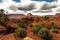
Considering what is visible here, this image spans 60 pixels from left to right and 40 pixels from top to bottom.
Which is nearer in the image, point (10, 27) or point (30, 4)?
point (10, 27)

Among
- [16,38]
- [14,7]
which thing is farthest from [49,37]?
[14,7]

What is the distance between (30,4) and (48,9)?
436cm

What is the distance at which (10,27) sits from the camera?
14.7 meters

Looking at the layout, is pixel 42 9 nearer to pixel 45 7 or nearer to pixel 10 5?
pixel 45 7

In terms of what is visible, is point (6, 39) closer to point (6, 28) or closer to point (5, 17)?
point (6, 28)

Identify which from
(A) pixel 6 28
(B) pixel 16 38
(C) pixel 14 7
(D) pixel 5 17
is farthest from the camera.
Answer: (C) pixel 14 7

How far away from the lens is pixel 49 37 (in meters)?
12.3

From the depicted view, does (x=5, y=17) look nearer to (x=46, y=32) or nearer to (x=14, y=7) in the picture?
(x=46, y=32)

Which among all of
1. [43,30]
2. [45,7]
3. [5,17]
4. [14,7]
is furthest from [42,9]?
[43,30]

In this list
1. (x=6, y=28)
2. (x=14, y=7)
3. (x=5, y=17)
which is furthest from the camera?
(x=14, y=7)

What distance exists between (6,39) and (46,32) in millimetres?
2420

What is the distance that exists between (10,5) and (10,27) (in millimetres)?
31979

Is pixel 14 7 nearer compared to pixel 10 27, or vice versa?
pixel 10 27

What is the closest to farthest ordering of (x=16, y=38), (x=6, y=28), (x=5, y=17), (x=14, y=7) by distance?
1. (x=16, y=38)
2. (x=6, y=28)
3. (x=5, y=17)
4. (x=14, y=7)
